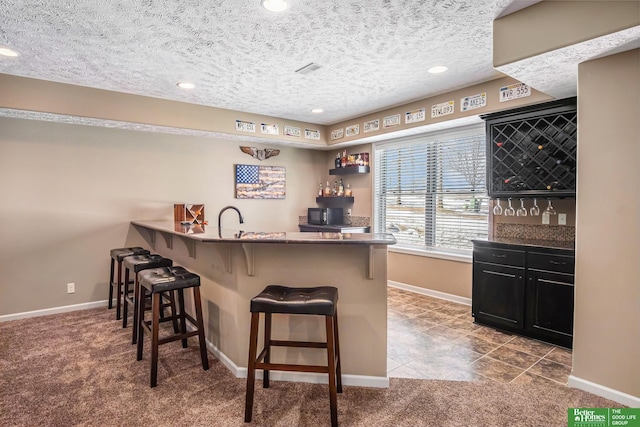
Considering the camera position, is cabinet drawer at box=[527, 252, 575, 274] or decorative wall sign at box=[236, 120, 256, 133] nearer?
cabinet drawer at box=[527, 252, 575, 274]

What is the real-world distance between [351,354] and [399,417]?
1.70 feet

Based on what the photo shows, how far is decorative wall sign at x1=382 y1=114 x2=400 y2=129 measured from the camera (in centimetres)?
458


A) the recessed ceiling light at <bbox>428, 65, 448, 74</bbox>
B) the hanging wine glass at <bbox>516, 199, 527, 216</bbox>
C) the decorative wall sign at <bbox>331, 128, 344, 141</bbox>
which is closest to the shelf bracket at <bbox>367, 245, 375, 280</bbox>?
the recessed ceiling light at <bbox>428, 65, 448, 74</bbox>

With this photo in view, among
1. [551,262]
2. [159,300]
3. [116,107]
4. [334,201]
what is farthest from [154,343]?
[334,201]

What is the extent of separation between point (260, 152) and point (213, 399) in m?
3.99

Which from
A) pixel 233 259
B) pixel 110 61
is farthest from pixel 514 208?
pixel 110 61

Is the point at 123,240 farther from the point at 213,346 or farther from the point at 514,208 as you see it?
the point at 514,208

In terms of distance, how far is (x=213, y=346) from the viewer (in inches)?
115

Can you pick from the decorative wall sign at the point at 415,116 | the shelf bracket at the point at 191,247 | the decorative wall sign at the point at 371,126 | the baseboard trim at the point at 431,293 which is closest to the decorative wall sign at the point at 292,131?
the decorative wall sign at the point at 371,126

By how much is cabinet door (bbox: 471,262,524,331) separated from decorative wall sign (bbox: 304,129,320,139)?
127 inches

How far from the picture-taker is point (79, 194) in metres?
4.10

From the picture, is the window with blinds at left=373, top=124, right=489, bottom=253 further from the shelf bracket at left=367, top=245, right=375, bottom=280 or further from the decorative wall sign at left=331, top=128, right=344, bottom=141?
the shelf bracket at left=367, top=245, right=375, bottom=280

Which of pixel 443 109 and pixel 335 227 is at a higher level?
pixel 443 109

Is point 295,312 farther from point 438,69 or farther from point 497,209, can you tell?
point 497,209
